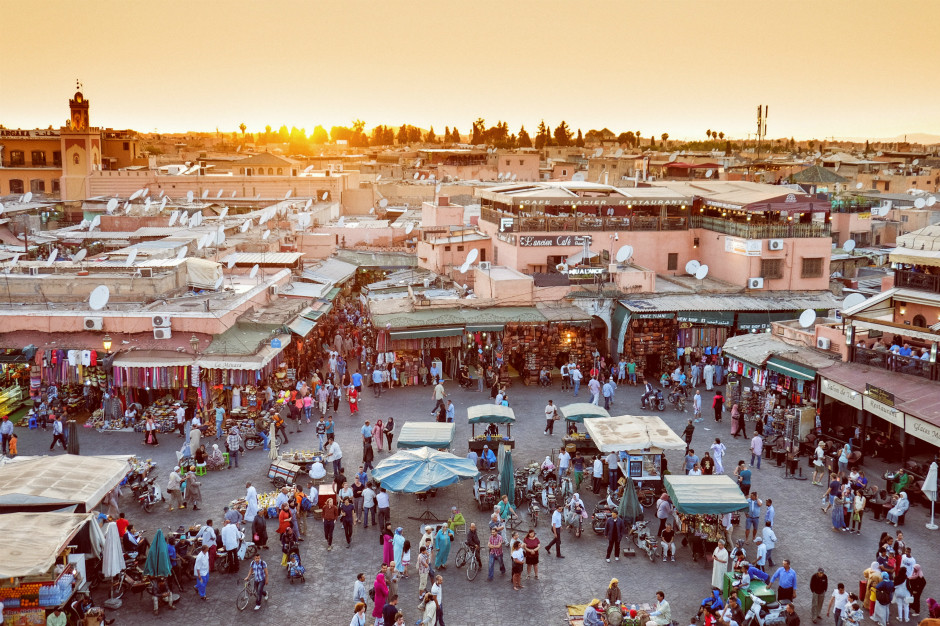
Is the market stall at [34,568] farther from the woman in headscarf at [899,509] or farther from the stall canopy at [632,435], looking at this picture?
the woman in headscarf at [899,509]

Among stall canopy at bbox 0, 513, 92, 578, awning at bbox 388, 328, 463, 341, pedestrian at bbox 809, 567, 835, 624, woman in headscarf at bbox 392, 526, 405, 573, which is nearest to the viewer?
stall canopy at bbox 0, 513, 92, 578

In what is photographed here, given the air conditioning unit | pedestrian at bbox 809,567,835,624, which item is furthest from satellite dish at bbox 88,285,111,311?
pedestrian at bbox 809,567,835,624

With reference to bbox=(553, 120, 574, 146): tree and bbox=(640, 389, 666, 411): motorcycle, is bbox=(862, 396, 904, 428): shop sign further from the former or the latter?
bbox=(553, 120, 574, 146): tree

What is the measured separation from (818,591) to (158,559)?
10.6m

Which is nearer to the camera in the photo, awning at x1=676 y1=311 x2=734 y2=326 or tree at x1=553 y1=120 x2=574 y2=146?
awning at x1=676 y1=311 x2=734 y2=326

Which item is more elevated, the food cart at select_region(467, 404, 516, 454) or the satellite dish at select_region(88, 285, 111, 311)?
the satellite dish at select_region(88, 285, 111, 311)

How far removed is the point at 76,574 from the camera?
12773 millimetres

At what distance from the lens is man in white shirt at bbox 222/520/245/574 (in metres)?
14.3

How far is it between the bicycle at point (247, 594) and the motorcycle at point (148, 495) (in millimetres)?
4488

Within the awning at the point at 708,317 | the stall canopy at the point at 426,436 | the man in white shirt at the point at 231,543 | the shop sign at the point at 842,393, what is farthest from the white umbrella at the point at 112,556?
the awning at the point at 708,317

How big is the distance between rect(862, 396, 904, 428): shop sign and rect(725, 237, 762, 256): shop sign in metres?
12.0

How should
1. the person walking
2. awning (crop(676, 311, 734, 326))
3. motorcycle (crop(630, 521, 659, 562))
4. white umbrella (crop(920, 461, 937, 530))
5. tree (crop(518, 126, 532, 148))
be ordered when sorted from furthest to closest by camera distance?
tree (crop(518, 126, 532, 148)) → awning (crop(676, 311, 734, 326)) → white umbrella (crop(920, 461, 937, 530)) → motorcycle (crop(630, 521, 659, 562)) → the person walking

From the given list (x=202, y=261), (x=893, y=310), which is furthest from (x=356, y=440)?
(x=893, y=310)

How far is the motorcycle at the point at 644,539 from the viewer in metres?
15.1
